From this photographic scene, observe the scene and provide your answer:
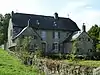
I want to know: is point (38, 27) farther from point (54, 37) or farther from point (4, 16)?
point (4, 16)

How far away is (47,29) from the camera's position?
64250mm

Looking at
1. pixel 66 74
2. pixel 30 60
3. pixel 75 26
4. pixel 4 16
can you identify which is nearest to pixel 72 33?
pixel 75 26

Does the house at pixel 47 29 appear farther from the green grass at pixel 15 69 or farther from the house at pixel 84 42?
the green grass at pixel 15 69

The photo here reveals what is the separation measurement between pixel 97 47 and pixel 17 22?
22617 millimetres

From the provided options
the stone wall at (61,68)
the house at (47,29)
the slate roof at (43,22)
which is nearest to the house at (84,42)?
the house at (47,29)

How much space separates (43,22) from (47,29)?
221 centimetres

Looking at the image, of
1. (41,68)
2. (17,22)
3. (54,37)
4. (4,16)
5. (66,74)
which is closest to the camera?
(66,74)

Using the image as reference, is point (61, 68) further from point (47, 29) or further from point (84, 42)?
point (47, 29)

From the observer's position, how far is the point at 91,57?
5338 centimetres

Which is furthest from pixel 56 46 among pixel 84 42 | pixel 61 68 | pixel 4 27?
pixel 61 68

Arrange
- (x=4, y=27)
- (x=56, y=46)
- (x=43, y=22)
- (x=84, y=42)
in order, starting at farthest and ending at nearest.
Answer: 1. (x=4, y=27)
2. (x=56, y=46)
3. (x=43, y=22)
4. (x=84, y=42)

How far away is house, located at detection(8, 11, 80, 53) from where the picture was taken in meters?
60.5

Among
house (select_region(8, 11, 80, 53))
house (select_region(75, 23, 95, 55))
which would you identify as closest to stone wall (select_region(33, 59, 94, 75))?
house (select_region(8, 11, 80, 53))

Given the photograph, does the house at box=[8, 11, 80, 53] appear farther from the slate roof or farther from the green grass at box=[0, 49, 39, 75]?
the green grass at box=[0, 49, 39, 75]
